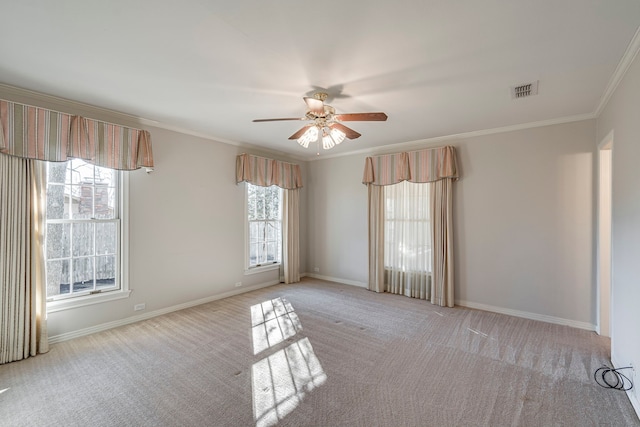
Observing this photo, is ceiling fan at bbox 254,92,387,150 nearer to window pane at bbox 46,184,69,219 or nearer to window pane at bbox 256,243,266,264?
window pane at bbox 46,184,69,219

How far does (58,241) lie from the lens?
10.3ft

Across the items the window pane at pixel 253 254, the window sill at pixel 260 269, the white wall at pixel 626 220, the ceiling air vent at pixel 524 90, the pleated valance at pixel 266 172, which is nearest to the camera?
the white wall at pixel 626 220

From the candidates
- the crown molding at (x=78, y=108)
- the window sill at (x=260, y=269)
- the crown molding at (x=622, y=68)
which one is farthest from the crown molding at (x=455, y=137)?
the crown molding at (x=78, y=108)

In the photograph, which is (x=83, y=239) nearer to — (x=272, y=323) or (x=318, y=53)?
(x=272, y=323)

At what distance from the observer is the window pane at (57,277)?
308cm

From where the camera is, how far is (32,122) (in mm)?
2801

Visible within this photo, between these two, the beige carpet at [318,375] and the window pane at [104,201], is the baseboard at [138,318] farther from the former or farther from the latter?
the window pane at [104,201]

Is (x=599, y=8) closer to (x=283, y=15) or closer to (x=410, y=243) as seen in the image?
(x=283, y=15)

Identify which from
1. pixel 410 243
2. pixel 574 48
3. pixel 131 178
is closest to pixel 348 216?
pixel 410 243

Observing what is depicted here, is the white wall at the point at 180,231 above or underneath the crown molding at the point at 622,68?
underneath

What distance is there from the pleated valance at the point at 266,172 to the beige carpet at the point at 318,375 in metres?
2.31

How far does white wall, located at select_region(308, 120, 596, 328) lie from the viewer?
11.5 feet

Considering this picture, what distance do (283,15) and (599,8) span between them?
1.88 metres

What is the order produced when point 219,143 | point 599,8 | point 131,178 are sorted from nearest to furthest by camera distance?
point 599,8, point 131,178, point 219,143
